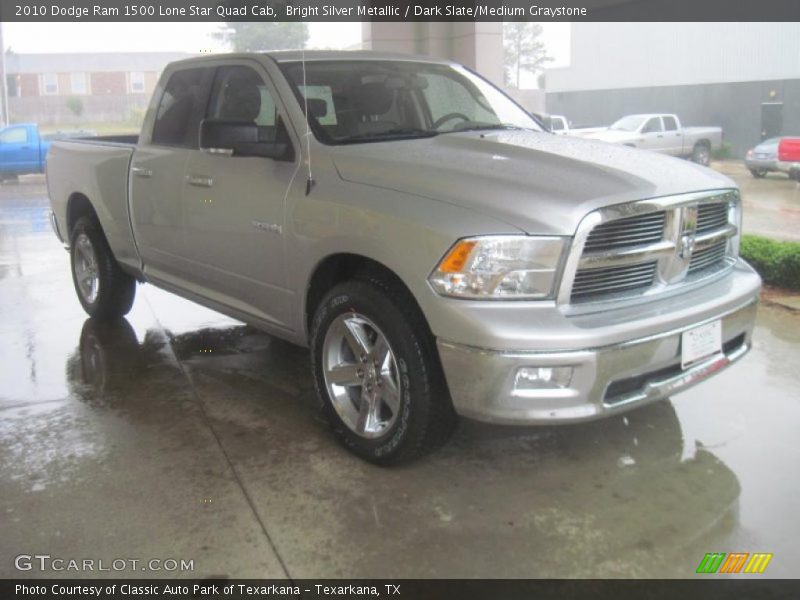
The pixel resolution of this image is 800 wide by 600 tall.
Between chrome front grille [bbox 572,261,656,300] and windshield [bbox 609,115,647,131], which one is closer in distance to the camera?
chrome front grille [bbox 572,261,656,300]

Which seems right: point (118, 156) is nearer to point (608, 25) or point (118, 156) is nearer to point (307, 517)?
point (307, 517)

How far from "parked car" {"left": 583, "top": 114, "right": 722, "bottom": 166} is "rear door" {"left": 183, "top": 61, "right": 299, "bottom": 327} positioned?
12.5 ft

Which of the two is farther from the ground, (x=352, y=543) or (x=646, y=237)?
(x=646, y=237)

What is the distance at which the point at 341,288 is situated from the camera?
3.42m

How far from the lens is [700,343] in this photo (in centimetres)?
319

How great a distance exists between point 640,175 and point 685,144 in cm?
459

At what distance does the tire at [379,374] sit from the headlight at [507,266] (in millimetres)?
338

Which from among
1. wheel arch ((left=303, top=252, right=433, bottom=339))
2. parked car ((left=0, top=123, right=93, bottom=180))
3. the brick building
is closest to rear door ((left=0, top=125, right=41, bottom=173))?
parked car ((left=0, top=123, right=93, bottom=180))

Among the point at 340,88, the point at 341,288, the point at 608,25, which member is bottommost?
the point at 341,288

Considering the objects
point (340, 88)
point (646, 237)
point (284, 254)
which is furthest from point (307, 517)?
point (340, 88)

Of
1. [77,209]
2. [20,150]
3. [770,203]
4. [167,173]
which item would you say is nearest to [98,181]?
[77,209]

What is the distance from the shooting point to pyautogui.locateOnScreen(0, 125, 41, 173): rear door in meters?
16.1

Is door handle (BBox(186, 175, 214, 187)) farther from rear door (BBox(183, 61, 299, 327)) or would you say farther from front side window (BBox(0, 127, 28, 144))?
front side window (BBox(0, 127, 28, 144))

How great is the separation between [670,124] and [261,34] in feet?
13.8
